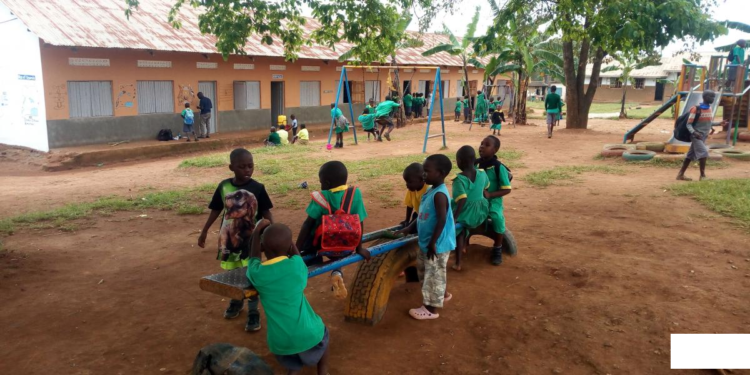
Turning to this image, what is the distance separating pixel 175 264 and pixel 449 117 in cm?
2527

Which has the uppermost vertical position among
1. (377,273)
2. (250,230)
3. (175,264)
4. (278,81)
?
(278,81)

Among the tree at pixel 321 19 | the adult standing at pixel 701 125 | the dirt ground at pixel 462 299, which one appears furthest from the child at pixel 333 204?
the adult standing at pixel 701 125

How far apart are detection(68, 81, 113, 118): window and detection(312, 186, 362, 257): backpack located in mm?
14020

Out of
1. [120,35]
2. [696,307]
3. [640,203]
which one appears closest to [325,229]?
[696,307]

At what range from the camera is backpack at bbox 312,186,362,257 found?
3635 mm

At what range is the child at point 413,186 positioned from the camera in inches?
169

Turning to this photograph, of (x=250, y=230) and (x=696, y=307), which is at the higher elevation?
(x=250, y=230)

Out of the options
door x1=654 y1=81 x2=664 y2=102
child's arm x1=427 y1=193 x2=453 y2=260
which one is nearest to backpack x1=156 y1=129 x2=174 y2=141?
child's arm x1=427 y1=193 x2=453 y2=260

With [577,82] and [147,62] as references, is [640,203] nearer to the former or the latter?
[577,82]

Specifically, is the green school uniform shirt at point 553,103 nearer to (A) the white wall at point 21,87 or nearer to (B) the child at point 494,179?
(B) the child at point 494,179

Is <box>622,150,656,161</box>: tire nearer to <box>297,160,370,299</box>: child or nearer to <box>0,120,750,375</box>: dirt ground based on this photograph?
<box>0,120,750,375</box>: dirt ground

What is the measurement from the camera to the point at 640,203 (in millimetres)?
7586

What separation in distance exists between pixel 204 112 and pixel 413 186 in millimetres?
14985

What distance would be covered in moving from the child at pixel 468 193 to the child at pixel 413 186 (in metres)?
0.31
